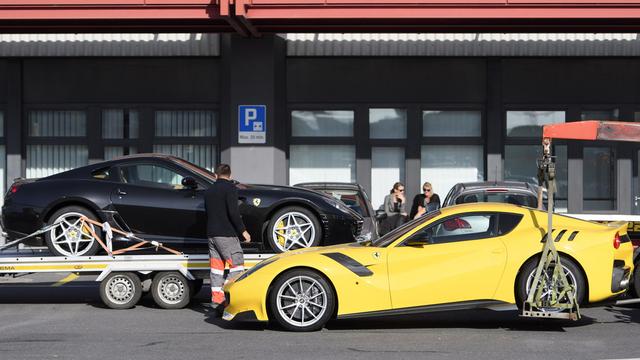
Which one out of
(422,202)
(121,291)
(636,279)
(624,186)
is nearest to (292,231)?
(121,291)

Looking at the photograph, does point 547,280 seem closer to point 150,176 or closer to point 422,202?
point 150,176

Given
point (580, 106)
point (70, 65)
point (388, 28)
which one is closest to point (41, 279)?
point (70, 65)

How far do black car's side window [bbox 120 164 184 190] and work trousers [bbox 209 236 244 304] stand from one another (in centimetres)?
117

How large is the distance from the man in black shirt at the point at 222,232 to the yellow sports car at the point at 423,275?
130 cm

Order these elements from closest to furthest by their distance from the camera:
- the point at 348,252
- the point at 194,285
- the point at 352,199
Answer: the point at 348,252 < the point at 194,285 < the point at 352,199

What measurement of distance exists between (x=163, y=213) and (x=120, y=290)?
1.12 metres

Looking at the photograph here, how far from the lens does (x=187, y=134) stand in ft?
72.7

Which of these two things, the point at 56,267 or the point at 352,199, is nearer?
the point at 56,267

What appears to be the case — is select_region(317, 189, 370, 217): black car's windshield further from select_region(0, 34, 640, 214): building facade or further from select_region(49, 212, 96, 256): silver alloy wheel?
select_region(0, 34, 640, 214): building facade

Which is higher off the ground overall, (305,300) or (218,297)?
(305,300)

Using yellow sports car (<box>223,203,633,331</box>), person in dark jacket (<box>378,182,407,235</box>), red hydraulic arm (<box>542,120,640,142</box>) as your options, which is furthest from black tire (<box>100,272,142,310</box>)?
person in dark jacket (<box>378,182,407,235</box>)

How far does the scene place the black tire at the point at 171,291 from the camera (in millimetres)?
12938

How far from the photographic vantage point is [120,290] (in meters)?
13.0

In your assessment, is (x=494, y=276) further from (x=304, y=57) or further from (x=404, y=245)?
(x=304, y=57)
